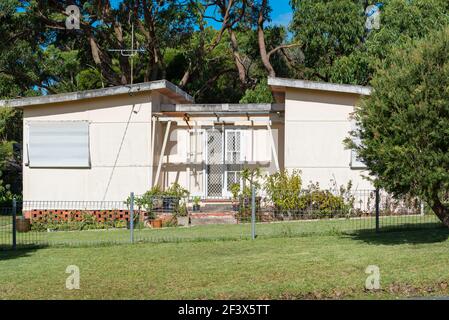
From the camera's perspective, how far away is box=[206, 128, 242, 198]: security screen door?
2127 cm

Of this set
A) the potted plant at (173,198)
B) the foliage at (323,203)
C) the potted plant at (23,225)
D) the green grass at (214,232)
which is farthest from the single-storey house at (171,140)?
the green grass at (214,232)

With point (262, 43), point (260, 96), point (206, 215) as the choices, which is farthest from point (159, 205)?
point (262, 43)

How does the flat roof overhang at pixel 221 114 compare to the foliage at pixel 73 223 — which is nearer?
the foliage at pixel 73 223

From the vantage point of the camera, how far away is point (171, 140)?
21.4 m

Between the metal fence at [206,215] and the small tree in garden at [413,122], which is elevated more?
the small tree in garden at [413,122]

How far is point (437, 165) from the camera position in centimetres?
1155

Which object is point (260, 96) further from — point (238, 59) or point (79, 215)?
point (79, 215)

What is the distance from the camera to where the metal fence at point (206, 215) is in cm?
Answer: 1555

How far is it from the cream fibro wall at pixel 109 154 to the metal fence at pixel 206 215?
0.45m

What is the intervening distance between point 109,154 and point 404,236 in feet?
32.1

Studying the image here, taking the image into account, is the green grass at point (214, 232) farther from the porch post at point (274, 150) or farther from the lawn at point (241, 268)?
the porch post at point (274, 150)

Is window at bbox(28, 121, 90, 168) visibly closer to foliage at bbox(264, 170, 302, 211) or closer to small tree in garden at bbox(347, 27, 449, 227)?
foliage at bbox(264, 170, 302, 211)

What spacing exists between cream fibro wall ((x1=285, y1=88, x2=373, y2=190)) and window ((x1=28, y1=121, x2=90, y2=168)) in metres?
6.27
